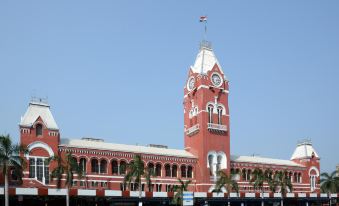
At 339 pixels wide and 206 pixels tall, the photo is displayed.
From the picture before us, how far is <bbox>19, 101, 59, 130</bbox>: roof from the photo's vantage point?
73.2m

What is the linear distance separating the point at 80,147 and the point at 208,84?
30091mm

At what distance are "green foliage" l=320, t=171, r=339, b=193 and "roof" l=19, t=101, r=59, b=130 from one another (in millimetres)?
61052

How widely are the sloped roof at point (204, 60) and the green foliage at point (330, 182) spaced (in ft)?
113

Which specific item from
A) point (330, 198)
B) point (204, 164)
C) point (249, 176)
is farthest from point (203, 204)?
point (330, 198)

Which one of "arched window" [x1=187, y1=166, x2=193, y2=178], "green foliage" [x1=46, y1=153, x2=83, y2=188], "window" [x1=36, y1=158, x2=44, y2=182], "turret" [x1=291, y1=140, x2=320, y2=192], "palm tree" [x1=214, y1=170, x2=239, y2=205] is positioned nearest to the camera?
"green foliage" [x1=46, y1=153, x2=83, y2=188]

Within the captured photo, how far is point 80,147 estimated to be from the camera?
77.4 m

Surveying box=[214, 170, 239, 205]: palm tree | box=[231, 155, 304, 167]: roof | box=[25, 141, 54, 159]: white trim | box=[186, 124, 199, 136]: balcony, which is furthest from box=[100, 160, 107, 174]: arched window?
box=[231, 155, 304, 167]: roof

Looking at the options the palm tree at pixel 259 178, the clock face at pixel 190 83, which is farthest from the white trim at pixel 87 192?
the clock face at pixel 190 83

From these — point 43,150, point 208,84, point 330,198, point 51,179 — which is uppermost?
point 208,84

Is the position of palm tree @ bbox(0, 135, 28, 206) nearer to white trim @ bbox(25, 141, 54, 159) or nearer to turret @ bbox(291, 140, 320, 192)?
white trim @ bbox(25, 141, 54, 159)

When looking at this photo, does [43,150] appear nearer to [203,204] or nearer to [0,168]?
[0,168]

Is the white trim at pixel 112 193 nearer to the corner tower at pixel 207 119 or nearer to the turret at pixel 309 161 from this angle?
the corner tower at pixel 207 119

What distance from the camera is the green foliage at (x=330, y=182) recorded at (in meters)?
102

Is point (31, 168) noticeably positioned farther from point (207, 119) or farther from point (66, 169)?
point (207, 119)
